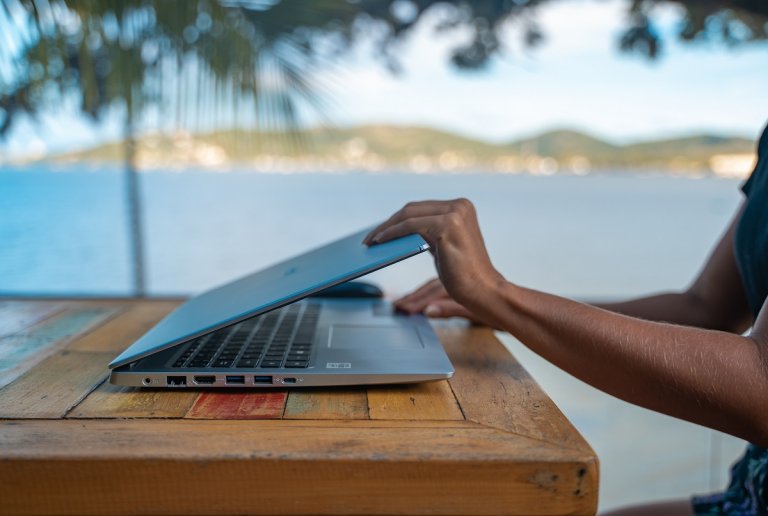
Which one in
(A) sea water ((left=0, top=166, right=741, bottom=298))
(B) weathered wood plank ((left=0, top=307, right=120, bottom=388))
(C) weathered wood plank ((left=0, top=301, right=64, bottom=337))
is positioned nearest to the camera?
(B) weathered wood plank ((left=0, top=307, right=120, bottom=388))

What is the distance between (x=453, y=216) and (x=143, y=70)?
153cm

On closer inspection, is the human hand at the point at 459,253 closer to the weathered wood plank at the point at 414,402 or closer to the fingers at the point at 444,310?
the weathered wood plank at the point at 414,402

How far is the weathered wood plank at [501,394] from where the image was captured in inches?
19.9

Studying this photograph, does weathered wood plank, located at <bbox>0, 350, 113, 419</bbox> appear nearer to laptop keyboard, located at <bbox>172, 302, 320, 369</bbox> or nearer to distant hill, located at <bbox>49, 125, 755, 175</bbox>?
laptop keyboard, located at <bbox>172, 302, 320, 369</bbox>

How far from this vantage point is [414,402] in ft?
1.85

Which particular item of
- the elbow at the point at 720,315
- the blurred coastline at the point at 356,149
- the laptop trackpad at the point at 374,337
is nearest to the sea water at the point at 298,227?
the laptop trackpad at the point at 374,337

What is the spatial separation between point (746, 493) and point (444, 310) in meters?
0.40

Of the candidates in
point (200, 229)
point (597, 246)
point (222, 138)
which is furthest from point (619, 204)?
point (222, 138)

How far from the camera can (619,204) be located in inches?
728

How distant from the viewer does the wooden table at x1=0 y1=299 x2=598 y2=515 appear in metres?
0.44

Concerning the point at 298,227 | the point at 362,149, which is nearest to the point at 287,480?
the point at 362,149

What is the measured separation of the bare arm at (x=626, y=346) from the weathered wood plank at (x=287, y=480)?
0.36 ft

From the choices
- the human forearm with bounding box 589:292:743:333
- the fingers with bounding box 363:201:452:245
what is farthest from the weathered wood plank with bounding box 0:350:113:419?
the human forearm with bounding box 589:292:743:333

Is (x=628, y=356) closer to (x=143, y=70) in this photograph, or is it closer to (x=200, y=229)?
(x=143, y=70)
